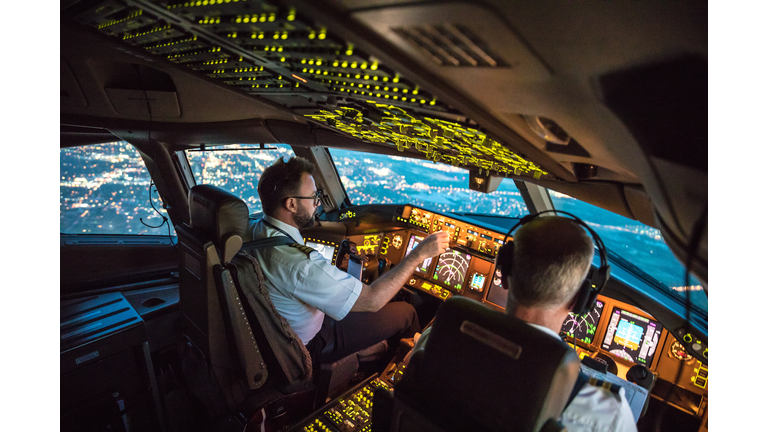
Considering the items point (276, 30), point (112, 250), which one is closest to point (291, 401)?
point (276, 30)

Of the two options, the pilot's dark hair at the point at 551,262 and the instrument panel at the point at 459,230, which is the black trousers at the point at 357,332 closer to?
the instrument panel at the point at 459,230

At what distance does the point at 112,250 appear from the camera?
3.37 m

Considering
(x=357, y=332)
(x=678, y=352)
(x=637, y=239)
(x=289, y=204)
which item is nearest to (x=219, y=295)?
(x=289, y=204)

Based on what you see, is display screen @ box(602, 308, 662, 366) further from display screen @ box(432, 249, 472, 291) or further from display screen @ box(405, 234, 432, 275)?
display screen @ box(405, 234, 432, 275)

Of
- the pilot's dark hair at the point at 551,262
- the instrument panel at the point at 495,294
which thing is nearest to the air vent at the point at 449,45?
the pilot's dark hair at the point at 551,262

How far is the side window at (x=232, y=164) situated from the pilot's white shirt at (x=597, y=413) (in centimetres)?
291

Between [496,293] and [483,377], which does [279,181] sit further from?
[496,293]

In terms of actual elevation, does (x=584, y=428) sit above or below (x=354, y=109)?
below

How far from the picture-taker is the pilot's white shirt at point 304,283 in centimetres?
170

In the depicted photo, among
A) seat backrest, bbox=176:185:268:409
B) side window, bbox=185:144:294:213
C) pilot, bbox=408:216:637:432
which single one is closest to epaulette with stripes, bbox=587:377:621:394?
pilot, bbox=408:216:637:432

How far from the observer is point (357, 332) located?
2119 millimetres

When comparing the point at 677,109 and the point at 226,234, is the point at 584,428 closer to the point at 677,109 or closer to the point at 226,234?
the point at 677,109

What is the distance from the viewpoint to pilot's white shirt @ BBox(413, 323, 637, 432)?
0.81 metres

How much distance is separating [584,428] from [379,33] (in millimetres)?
941
